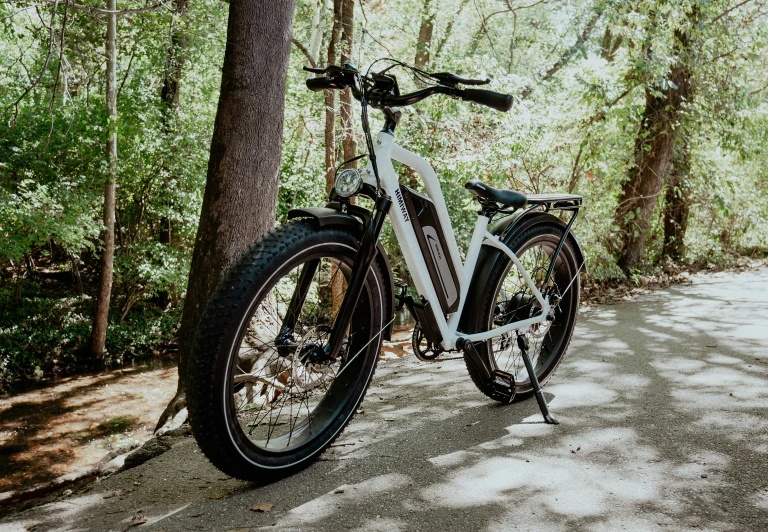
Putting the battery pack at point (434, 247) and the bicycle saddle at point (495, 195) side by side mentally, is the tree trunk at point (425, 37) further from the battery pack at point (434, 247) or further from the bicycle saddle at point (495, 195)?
the battery pack at point (434, 247)

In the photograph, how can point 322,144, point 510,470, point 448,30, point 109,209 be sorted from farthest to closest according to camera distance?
point 448,30 < point 322,144 < point 109,209 < point 510,470

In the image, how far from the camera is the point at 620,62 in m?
8.95

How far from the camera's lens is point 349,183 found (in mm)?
2705

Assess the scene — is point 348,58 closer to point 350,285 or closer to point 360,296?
point 360,296

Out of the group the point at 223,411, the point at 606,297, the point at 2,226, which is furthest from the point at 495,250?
the point at 2,226

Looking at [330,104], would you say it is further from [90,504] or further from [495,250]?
[90,504]

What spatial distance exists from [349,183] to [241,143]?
5.82ft

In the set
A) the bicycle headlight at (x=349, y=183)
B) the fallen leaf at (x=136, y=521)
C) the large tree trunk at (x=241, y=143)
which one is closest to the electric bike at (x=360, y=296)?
the bicycle headlight at (x=349, y=183)

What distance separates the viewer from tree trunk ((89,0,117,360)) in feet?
37.8

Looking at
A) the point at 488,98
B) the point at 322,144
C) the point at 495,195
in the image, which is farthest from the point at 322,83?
the point at 322,144

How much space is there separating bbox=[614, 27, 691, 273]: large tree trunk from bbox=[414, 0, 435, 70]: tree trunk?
800cm

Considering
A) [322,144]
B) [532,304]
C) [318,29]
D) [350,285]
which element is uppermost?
[318,29]

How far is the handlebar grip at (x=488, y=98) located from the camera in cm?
275

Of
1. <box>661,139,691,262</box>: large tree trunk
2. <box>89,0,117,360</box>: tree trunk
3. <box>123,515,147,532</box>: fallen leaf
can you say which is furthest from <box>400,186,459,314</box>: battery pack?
<box>89,0,117,360</box>: tree trunk
